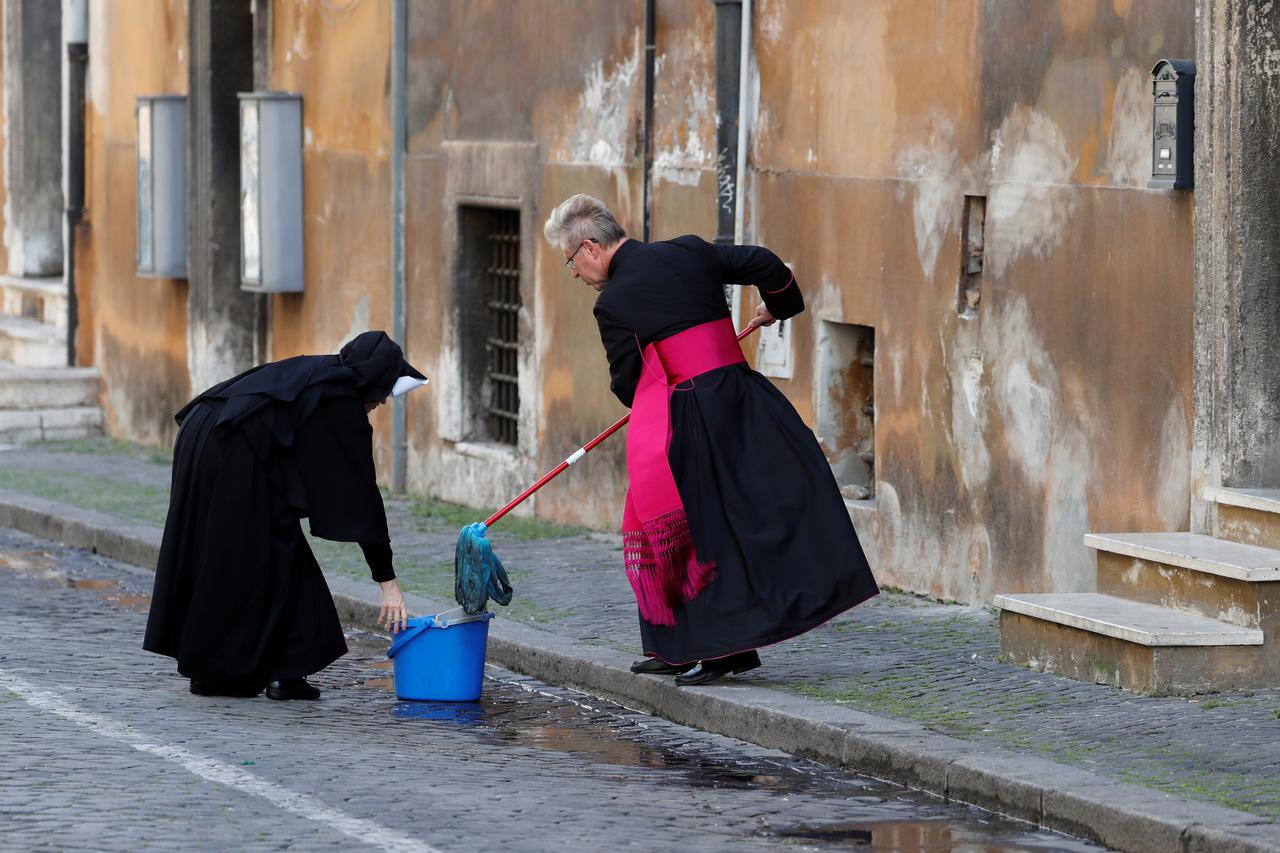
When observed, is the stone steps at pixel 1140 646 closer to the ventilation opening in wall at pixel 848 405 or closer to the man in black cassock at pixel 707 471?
the man in black cassock at pixel 707 471

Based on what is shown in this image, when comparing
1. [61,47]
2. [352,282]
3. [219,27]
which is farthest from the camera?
[61,47]

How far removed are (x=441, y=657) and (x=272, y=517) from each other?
765mm

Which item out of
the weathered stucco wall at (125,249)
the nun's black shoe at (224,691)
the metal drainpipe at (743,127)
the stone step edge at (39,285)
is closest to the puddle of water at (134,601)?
the nun's black shoe at (224,691)

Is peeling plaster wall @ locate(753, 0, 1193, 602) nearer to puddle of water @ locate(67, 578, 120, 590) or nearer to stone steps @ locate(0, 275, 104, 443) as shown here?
puddle of water @ locate(67, 578, 120, 590)

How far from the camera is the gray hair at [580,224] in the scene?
8375 millimetres

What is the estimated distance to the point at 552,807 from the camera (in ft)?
22.2

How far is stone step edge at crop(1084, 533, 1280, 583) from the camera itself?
796 cm

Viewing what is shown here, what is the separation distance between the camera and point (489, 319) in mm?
14945

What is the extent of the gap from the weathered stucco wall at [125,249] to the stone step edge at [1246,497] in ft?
36.8

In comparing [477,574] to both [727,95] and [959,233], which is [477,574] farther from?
[727,95]

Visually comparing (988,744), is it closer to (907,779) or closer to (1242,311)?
(907,779)

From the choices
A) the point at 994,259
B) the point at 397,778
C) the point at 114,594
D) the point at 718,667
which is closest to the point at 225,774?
the point at 397,778

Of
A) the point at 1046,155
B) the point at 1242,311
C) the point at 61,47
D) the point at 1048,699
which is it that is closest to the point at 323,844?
the point at 1048,699

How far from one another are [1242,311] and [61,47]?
16.5 metres
